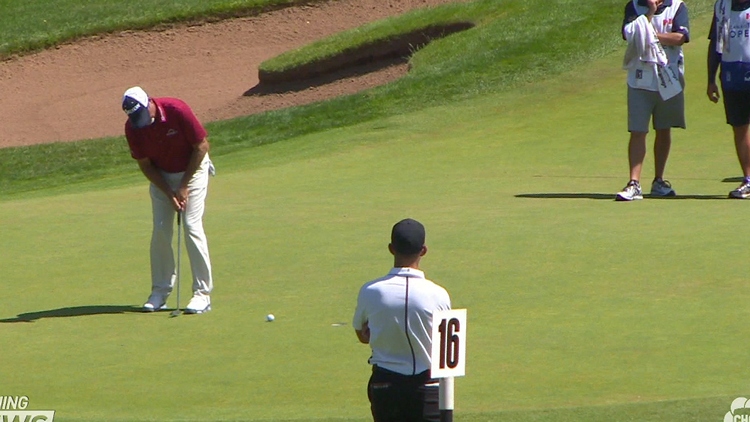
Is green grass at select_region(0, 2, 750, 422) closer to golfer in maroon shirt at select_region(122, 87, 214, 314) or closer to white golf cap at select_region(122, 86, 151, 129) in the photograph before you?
golfer in maroon shirt at select_region(122, 87, 214, 314)

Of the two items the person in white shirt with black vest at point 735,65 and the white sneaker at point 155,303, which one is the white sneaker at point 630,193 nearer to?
the person in white shirt with black vest at point 735,65

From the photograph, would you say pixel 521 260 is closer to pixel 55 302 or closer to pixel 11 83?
pixel 55 302

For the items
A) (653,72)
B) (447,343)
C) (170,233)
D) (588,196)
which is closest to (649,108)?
(653,72)

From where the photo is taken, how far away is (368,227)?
11703 millimetres

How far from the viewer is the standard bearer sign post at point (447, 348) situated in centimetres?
513

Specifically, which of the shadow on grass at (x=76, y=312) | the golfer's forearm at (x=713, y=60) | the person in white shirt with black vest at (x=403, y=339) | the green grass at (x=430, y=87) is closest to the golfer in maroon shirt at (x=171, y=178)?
the shadow on grass at (x=76, y=312)

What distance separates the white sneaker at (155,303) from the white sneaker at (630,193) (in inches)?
191

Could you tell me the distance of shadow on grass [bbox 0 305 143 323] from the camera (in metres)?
9.25

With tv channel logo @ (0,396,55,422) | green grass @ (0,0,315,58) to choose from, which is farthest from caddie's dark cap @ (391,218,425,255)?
green grass @ (0,0,315,58)

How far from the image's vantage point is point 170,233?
9.66 m

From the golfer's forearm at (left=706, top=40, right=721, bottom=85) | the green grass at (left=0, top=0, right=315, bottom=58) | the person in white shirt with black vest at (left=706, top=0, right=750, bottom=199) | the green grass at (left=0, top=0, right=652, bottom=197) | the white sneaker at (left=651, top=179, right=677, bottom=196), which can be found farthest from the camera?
the green grass at (left=0, top=0, right=315, bottom=58)

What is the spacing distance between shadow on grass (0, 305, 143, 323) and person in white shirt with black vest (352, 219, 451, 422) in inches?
168

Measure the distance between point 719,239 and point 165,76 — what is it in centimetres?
1867

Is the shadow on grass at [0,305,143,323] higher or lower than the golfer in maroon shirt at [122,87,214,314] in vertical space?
lower
